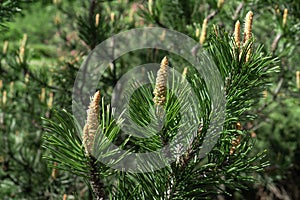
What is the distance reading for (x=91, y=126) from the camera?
46 cm

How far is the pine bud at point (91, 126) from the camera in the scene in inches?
17.4

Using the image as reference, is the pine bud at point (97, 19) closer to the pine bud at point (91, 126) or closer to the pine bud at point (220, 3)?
the pine bud at point (220, 3)

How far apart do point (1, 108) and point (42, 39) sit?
18.6ft

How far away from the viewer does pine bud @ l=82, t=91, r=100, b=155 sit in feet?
1.45

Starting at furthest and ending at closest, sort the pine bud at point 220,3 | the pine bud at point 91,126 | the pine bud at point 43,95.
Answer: the pine bud at point 43,95
the pine bud at point 220,3
the pine bud at point 91,126

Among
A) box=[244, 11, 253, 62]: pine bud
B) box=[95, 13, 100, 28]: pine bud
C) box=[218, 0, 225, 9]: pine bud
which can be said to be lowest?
box=[244, 11, 253, 62]: pine bud

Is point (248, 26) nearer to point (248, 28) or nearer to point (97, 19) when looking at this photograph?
point (248, 28)

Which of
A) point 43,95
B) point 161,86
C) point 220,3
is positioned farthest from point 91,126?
point 43,95

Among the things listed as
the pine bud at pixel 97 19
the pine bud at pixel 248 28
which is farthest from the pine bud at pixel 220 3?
the pine bud at pixel 248 28

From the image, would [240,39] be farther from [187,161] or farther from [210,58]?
[187,161]

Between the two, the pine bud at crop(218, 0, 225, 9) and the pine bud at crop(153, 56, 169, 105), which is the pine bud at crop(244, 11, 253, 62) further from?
the pine bud at crop(218, 0, 225, 9)

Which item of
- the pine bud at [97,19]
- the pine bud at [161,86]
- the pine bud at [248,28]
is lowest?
the pine bud at [161,86]

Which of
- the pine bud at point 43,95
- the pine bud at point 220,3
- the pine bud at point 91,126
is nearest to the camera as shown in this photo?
the pine bud at point 91,126

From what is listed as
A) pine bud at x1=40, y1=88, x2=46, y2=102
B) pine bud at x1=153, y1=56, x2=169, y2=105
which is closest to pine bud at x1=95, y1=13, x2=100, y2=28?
pine bud at x1=40, y1=88, x2=46, y2=102
